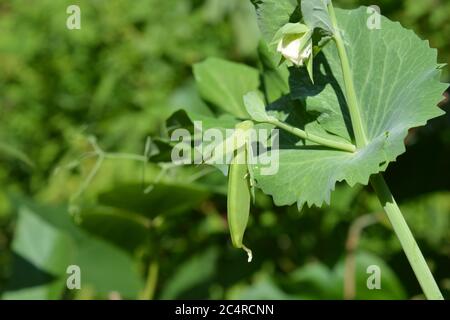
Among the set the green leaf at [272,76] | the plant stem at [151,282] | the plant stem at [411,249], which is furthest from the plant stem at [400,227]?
the plant stem at [151,282]

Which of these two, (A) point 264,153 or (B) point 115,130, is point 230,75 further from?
(B) point 115,130

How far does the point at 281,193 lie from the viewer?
0.51 metres

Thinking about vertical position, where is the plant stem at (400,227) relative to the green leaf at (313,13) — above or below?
below

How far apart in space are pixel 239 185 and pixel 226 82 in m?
0.26

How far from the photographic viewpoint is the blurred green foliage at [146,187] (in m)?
0.82

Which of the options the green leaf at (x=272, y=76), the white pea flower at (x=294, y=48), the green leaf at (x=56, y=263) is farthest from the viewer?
the green leaf at (x=56, y=263)

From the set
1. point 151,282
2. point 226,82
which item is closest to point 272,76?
point 226,82

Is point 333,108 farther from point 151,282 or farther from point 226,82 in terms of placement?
point 151,282

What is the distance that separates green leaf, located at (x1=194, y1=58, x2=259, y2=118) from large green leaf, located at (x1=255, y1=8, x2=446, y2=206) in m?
0.15

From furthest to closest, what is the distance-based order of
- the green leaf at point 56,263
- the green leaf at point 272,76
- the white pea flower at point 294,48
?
the green leaf at point 56,263 < the green leaf at point 272,76 < the white pea flower at point 294,48

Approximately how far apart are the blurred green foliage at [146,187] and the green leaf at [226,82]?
0.01 meters

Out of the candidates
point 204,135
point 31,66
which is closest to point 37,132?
point 31,66

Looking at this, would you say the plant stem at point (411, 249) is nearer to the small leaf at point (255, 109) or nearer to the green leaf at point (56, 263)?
the small leaf at point (255, 109)

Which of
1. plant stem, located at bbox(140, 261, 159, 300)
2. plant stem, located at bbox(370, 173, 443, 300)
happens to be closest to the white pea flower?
plant stem, located at bbox(370, 173, 443, 300)
